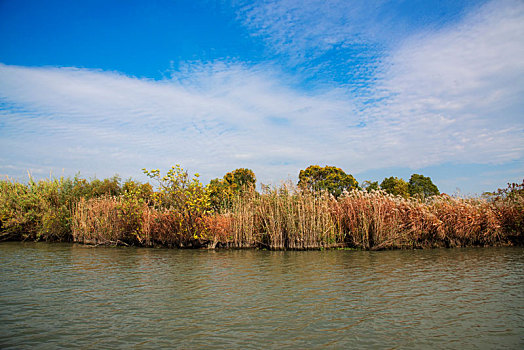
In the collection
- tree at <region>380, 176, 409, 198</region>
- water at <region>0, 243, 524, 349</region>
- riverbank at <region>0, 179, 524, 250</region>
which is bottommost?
water at <region>0, 243, 524, 349</region>

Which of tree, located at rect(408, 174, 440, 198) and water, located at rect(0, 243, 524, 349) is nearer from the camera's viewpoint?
water, located at rect(0, 243, 524, 349)

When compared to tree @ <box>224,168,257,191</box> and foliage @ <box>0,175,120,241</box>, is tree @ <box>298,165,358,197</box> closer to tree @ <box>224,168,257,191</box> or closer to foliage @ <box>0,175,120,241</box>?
tree @ <box>224,168,257,191</box>

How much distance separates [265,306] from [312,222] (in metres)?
10.3

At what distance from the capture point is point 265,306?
23.2 ft

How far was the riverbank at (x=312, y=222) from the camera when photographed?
17.4 meters

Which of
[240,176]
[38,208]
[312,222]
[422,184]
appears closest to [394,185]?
[422,184]

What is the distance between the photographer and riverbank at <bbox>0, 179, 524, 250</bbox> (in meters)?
17.4

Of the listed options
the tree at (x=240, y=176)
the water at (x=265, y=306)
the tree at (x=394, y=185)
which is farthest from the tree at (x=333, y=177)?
the water at (x=265, y=306)

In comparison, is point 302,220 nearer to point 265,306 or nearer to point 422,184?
point 265,306

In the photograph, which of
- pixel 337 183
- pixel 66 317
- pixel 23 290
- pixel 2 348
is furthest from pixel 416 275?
pixel 337 183

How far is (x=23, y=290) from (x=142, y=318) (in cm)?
427

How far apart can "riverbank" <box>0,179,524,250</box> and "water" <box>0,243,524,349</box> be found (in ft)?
16.8

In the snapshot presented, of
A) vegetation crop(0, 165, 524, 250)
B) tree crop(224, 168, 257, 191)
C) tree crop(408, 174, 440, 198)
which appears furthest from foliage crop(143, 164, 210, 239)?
tree crop(408, 174, 440, 198)

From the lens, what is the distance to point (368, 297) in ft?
25.4
